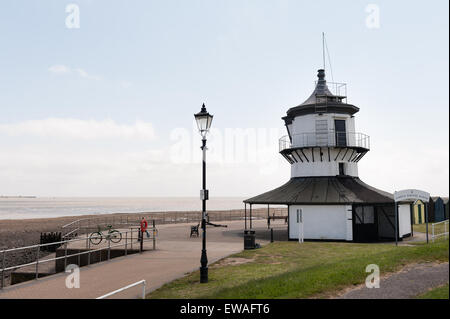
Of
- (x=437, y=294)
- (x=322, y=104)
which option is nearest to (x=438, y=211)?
(x=322, y=104)

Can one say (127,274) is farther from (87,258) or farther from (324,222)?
(324,222)

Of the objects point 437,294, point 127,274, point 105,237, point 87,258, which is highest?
point 437,294

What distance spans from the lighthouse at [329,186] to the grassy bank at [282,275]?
7.06 meters

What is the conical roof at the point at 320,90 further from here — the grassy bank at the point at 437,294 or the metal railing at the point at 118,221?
the grassy bank at the point at 437,294

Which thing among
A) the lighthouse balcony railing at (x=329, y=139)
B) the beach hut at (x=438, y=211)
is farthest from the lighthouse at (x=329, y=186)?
the beach hut at (x=438, y=211)

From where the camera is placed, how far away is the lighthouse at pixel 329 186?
23.1m

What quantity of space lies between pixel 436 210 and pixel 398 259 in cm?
3476

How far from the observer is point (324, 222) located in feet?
76.3

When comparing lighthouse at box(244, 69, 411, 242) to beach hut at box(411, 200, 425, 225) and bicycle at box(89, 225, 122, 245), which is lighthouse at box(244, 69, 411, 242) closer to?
bicycle at box(89, 225, 122, 245)

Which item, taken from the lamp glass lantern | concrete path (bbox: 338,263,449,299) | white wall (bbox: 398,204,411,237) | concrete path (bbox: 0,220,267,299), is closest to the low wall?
concrete path (bbox: 0,220,267,299)

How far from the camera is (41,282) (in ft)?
38.3

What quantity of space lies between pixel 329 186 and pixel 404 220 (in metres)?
5.73

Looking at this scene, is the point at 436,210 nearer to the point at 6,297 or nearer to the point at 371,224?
the point at 371,224
